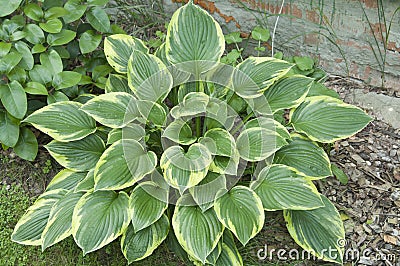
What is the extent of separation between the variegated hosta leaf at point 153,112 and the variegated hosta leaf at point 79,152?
0.92 ft

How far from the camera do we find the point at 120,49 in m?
2.74

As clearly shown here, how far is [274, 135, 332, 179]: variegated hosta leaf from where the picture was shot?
2.46 meters

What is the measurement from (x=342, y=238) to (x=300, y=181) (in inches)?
13.2

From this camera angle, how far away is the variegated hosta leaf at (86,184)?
95.5 inches

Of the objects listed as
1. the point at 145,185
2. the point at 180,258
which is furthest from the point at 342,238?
the point at 145,185

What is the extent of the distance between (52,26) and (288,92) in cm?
128

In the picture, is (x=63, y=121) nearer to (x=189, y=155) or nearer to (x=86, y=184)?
(x=86, y=184)

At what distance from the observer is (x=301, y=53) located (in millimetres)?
3291

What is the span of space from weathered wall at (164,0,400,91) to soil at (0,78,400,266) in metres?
0.22

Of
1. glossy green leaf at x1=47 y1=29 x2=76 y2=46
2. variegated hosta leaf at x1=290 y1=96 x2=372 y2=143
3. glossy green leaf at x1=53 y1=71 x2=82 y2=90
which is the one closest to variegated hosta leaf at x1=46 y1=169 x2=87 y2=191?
glossy green leaf at x1=53 y1=71 x2=82 y2=90

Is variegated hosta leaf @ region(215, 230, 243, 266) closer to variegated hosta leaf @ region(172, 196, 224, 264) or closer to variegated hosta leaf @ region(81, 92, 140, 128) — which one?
variegated hosta leaf @ region(172, 196, 224, 264)

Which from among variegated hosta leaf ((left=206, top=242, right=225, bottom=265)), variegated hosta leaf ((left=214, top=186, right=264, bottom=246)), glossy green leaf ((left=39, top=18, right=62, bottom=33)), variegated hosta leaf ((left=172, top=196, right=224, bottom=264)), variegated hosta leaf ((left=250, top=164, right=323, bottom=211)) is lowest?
variegated hosta leaf ((left=206, top=242, right=225, bottom=265))

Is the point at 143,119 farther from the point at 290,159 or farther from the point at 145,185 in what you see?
the point at 290,159

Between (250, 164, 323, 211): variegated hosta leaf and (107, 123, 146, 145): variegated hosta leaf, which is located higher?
(107, 123, 146, 145): variegated hosta leaf
